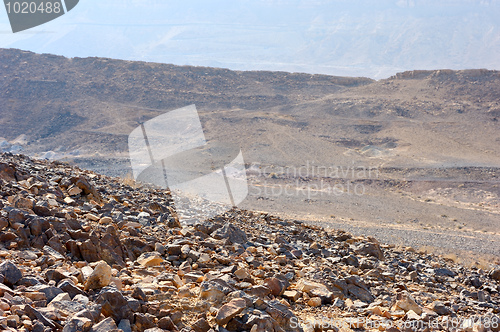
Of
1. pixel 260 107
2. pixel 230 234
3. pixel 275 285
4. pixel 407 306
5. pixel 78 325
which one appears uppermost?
pixel 78 325

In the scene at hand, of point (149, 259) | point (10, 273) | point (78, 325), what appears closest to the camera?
point (78, 325)

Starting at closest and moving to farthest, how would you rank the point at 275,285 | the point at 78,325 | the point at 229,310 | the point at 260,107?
the point at 78,325, the point at 229,310, the point at 275,285, the point at 260,107

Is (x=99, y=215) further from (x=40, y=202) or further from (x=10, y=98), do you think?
(x=10, y=98)

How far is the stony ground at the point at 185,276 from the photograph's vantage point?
10.3 feet

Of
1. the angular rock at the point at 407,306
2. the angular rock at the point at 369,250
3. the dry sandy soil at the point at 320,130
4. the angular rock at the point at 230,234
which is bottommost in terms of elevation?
the dry sandy soil at the point at 320,130

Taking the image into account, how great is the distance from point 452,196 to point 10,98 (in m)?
39.7

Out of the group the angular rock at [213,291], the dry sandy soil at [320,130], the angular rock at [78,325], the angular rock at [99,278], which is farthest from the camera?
the dry sandy soil at [320,130]

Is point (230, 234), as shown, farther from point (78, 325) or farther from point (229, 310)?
point (78, 325)

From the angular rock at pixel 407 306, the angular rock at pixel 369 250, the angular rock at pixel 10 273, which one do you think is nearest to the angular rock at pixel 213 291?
the angular rock at pixel 10 273

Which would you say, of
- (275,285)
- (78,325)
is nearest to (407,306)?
(275,285)

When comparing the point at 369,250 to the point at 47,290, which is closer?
the point at 47,290

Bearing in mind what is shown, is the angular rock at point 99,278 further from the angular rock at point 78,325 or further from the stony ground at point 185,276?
the angular rock at point 78,325

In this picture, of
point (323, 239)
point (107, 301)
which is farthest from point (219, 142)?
point (107, 301)

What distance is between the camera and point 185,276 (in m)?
4.33
